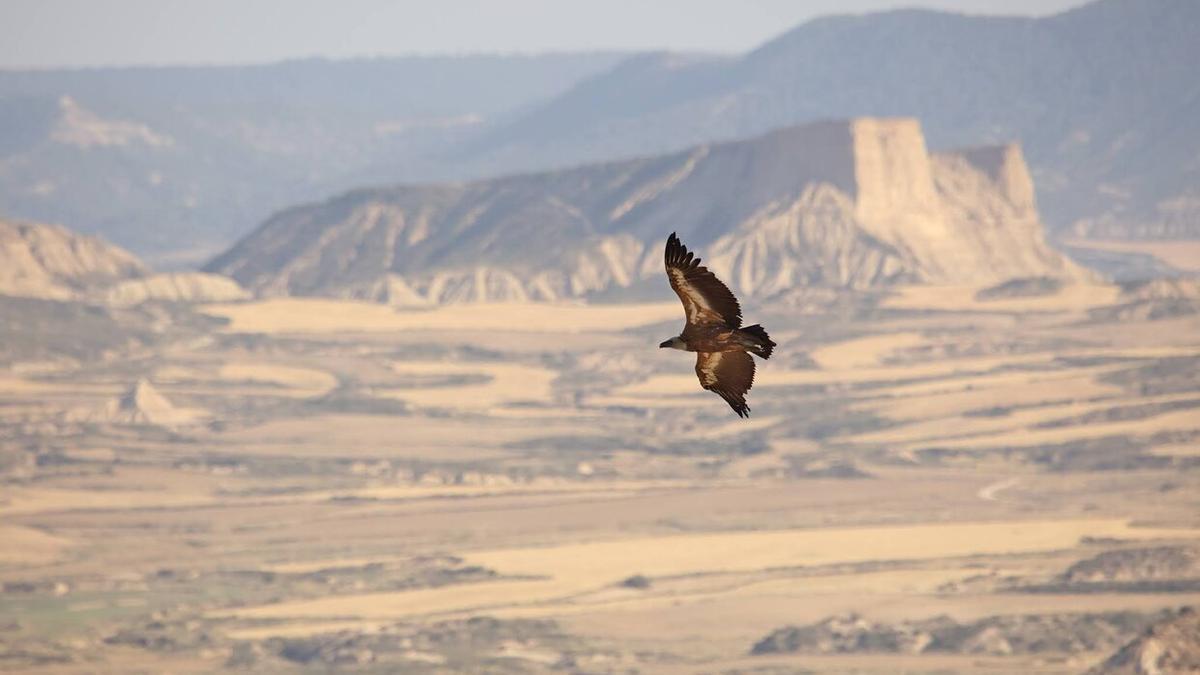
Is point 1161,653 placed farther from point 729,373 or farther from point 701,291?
point 701,291

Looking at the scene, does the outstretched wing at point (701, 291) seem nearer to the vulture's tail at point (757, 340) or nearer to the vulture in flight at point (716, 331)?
the vulture in flight at point (716, 331)

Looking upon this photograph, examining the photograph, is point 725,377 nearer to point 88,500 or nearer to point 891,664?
point 891,664

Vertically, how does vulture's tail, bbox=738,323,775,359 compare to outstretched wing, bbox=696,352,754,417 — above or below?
above

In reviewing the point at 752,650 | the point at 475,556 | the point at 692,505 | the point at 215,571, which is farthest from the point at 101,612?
the point at 692,505

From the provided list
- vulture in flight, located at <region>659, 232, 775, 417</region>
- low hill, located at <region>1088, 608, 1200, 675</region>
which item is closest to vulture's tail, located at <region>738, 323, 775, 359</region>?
vulture in flight, located at <region>659, 232, 775, 417</region>

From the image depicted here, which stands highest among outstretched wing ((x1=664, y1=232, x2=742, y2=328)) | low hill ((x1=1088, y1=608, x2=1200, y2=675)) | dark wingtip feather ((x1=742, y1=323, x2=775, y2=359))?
outstretched wing ((x1=664, y1=232, x2=742, y2=328))

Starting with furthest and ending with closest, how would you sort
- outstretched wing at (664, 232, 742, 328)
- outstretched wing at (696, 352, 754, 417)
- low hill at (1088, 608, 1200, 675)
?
low hill at (1088, 608, 1200, 675), outstretched wing at (696, 352, 754, 417), outstretched wing at (664, 232, 742, 328)

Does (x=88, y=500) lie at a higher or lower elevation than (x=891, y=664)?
higher

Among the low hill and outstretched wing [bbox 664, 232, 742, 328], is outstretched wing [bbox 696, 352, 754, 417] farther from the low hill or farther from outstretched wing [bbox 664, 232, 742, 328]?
the low hill
